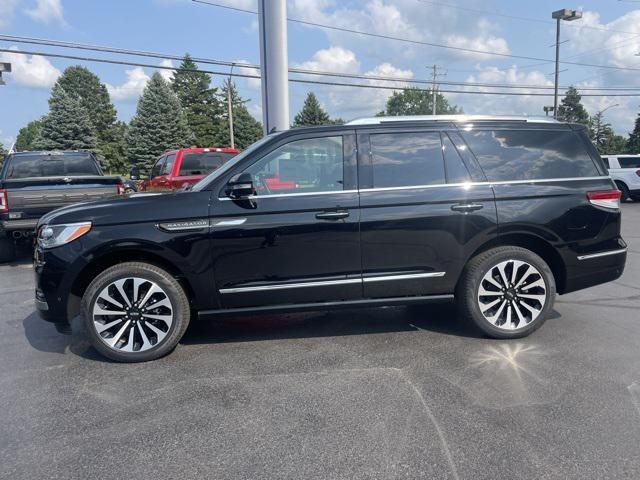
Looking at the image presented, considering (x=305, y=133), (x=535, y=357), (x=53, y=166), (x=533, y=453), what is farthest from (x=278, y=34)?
(x=533, y=453)

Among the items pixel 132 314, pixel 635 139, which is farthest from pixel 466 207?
pixel 635 139

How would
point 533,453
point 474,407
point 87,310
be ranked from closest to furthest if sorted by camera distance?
1. point 533,453
2. point 474,407
3. point 87,310

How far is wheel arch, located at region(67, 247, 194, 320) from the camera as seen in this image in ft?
12.8

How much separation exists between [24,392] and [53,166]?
7.35 m

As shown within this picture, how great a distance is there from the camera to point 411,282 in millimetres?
4176

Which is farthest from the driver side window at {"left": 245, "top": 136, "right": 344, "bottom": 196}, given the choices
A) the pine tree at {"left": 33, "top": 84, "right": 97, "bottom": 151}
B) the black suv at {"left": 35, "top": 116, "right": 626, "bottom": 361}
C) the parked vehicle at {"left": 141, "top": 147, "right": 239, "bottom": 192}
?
the pine tree at {"left": 33, "top": 84, "right": 97, "bottom": 151}

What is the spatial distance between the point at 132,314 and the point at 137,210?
866 millimetres

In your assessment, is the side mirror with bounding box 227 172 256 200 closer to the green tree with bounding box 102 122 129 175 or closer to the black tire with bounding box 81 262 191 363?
the black tire with bounding box 81 262 191 363

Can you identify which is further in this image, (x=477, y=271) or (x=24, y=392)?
(x=477, y=271)

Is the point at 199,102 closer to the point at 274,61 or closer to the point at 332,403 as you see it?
the point at 274,61

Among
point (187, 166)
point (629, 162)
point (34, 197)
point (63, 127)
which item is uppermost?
point (63, 127)

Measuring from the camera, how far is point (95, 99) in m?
68.1

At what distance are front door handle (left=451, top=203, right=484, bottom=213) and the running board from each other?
789mm

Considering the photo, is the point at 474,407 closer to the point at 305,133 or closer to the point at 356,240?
the point at 356,240
